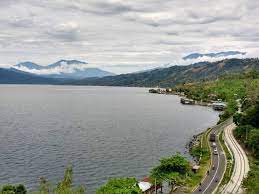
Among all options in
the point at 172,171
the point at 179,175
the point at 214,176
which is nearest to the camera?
the point at 179,175

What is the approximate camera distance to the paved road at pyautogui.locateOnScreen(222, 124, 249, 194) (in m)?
80.9

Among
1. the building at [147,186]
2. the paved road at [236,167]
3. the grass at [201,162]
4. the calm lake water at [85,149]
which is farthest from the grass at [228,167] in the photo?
the calm lake water at [85,149]

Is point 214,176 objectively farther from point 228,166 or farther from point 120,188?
point 120,188

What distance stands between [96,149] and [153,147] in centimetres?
2351

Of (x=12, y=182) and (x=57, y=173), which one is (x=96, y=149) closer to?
(x=57, y=173)

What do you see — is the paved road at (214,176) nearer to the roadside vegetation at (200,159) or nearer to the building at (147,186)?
the roadside vegetation at (200,159)

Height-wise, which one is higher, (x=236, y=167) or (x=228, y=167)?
(x=236, y=167)

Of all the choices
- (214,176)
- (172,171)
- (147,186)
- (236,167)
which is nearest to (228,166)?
(236,167)

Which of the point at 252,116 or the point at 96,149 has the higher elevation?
the point at 252,116

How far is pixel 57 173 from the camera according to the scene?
337 ft

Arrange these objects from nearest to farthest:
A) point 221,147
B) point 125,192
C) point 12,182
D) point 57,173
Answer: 1. point 125,192
2. point 12,182
3. point 57,173
4. point 221,147

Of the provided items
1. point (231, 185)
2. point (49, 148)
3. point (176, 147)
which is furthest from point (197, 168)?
point (49, 148)

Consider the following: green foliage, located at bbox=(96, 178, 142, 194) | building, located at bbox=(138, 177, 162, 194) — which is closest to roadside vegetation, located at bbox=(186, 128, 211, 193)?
building, located at bbox=(138, 177, 162, 194)

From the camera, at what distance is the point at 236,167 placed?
98.6 m
